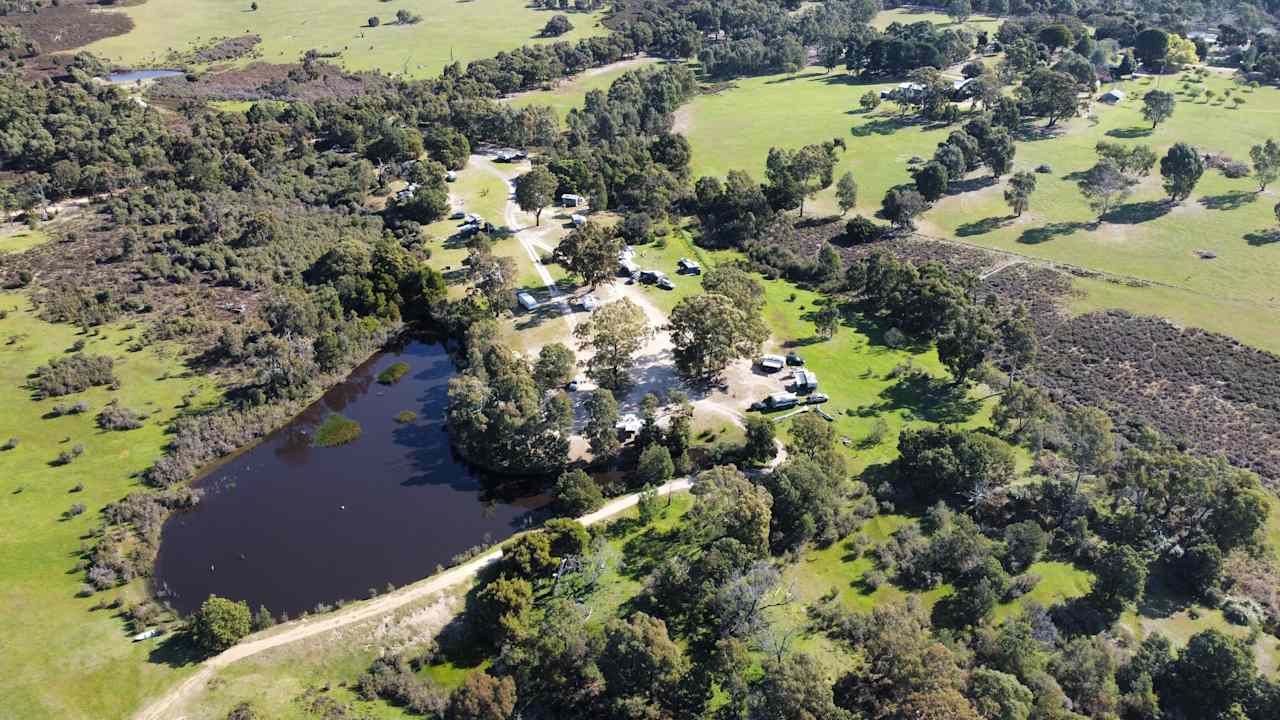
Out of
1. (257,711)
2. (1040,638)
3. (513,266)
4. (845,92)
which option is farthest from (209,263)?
(845,92)

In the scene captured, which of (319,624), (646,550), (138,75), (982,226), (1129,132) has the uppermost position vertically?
(138,75)

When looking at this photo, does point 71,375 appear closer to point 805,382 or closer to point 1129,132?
point 805,382

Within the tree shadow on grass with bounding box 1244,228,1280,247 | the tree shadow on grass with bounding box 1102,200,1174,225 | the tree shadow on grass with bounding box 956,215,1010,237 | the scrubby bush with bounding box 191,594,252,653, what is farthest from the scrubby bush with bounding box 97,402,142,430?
the tree shadow on grass with bounding box 1244,228,1280,247

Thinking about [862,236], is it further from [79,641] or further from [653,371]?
[79,641]

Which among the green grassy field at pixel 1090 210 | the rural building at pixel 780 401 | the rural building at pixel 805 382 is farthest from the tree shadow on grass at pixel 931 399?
the green grassy field at pixel 1090 210

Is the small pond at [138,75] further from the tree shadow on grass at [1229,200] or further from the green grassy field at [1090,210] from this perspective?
the tree shadow on grass at [1229,200]

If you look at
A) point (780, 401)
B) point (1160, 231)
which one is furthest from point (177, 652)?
point (1160, 231)
